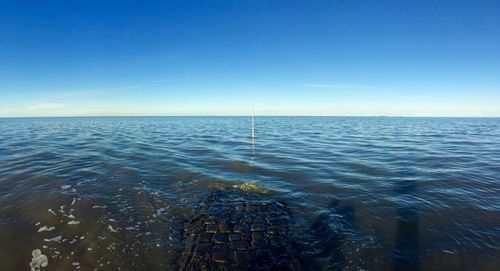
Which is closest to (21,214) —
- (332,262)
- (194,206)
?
(194,206)

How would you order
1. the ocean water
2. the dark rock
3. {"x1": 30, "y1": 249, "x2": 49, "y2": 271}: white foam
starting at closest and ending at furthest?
1. the dark rock
2. {"x1": 30, "y1": 249, "x2": 49, "y2": 271}: white foam
3. the ocean water

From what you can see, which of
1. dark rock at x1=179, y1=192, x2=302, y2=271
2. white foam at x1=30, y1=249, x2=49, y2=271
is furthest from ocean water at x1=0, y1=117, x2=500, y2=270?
dark rock at x1=179, y1=192, x2=302, y2=271

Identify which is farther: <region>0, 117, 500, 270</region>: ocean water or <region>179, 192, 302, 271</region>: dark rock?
<region>0, 117, 500, 270</region>: ocean water

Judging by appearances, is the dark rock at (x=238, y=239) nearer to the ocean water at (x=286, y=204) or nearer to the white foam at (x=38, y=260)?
the ocean water at (x=286, y=204)

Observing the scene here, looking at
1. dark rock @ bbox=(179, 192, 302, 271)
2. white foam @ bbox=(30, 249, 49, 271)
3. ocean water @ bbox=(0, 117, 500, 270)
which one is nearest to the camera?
dark rock @ bbox=(179, 192, 302, 271)

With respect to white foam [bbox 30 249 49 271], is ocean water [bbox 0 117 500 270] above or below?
above

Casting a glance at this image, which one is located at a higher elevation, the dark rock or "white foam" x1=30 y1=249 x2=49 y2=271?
the dark rock

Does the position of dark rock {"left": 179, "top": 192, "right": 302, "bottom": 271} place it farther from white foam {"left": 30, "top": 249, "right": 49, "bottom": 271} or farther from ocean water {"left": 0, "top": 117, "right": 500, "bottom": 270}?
white foam {"left": 30, "top": 249, "right": 49, "bottom": 271}

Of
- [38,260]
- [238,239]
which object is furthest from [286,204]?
[38,260]

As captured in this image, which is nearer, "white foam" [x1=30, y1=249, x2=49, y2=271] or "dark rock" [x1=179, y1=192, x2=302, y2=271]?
"dark rock" [x1=179, y1=192, x2=302, y2=271]

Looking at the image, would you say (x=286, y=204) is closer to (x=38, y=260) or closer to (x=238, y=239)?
(x=238, y=239)

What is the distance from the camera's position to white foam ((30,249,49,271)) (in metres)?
5.58

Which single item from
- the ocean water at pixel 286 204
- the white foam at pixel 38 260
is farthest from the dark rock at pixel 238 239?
the white foam at pixel 38 260

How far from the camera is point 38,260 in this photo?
5.79 m
